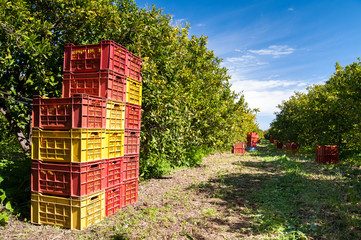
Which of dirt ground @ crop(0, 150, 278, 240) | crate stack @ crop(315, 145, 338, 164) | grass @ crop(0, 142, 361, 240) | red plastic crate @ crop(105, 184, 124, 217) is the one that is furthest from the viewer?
crate stack @ crop(315, 145, 338, 164)

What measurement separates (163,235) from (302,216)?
3556mm

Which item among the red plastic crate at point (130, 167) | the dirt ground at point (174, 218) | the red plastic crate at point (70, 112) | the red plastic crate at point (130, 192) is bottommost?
the dirt ground at point (174, 218)

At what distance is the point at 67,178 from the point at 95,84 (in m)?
2.28

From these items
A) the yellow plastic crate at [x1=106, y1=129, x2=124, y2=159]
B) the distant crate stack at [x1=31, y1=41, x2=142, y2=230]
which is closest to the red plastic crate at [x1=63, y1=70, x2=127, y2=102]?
the distant crate stack at [x1=31, y1=41, x2=142, y2=230]

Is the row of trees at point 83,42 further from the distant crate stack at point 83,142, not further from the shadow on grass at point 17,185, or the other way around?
the distant crate stack at point 83,142

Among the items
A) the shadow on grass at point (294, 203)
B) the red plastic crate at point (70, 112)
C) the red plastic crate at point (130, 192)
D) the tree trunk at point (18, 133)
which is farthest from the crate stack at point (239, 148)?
the red plastic crate at point (70, 112)

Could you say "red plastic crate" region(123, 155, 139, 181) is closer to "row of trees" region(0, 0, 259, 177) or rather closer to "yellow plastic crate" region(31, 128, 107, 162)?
"yellow plastic crate" region(31, 128, 107, 162)

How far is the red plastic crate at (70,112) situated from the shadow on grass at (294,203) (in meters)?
3.93

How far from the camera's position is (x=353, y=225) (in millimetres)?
5301

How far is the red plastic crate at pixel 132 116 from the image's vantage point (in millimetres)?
6688

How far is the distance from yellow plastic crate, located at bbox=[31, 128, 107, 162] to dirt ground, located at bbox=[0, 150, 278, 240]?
4.92ft

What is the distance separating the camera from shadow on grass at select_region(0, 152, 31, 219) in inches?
238

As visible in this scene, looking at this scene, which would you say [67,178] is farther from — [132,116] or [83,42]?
[83,42]

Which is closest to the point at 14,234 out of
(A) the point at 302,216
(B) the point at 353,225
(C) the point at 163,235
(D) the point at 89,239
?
(D) the point at 89,239
